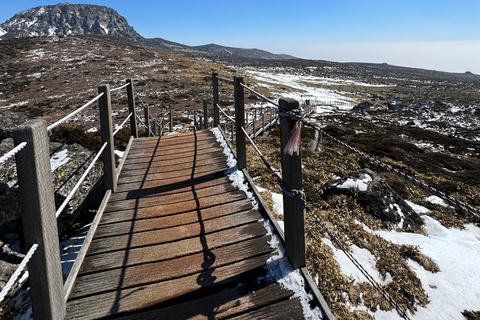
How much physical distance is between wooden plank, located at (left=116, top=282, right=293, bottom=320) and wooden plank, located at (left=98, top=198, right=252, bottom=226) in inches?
44.7

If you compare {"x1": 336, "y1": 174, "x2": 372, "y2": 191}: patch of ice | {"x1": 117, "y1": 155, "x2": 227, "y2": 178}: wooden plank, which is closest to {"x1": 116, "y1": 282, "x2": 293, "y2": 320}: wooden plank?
{"x1": 117, "y1": 155, "x2": 227, "y2": 178}: wooden plank

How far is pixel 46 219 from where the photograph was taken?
1720mm

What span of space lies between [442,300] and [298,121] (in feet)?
11.0

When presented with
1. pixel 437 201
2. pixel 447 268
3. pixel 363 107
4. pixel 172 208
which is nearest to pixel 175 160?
Result: pixel 172 208

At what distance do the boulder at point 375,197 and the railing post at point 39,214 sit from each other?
17.5 feet

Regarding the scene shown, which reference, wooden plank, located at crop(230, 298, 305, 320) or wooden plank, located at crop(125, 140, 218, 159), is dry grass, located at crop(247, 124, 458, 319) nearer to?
wooden plank, located at crop(230, 298, 305, 320)

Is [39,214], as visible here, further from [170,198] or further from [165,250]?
[170,198]

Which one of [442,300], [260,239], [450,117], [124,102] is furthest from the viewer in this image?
[450,117]

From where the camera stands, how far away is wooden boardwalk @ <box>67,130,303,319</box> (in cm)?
219

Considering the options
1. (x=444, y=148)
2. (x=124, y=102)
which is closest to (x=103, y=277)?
(x=444, y=148)

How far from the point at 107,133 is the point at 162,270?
2228 mm

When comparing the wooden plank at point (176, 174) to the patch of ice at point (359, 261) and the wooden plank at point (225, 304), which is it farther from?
the wooden plank at point (225, 304)

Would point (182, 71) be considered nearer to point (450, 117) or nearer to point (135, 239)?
point (450, 117)

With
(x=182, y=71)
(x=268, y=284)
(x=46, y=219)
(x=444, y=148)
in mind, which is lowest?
(x=444, y=148)
